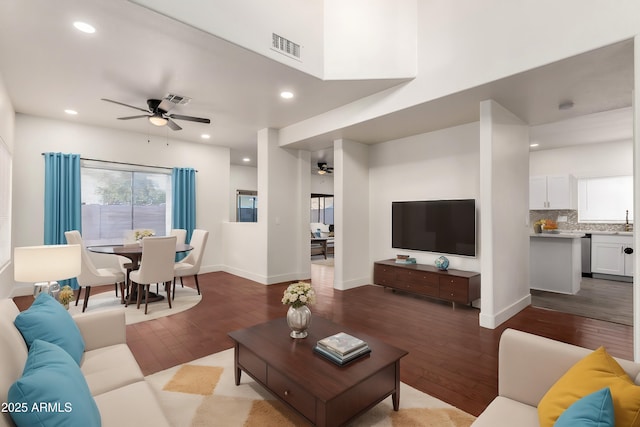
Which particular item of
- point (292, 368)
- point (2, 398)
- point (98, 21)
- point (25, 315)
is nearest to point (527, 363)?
point (292, 368)

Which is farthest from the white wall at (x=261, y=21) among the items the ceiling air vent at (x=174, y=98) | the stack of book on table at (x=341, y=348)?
the stack of book on table at (x=341, y=348)

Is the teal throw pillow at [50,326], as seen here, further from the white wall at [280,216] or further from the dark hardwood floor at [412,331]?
the white wall at [280,216]

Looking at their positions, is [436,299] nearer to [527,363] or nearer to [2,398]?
[527,363]

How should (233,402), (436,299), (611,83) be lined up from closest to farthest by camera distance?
(233,402)
(611,83)
(436,299)

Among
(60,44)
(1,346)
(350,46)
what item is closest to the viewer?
(1,346)

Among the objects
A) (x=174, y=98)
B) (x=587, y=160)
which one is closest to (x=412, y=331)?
(x=174, y=98)

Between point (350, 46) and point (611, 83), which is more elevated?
point (350, 46)

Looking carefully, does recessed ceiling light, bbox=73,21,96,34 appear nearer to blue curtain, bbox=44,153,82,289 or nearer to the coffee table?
the coffee table

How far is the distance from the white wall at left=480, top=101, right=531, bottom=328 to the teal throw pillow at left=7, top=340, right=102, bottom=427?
3.72 m

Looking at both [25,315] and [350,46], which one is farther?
[350,46]

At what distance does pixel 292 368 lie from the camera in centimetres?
186

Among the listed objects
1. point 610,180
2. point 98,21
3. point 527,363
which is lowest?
point 527,363

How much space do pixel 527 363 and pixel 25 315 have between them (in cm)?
255

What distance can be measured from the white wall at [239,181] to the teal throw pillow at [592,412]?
8.92 m
